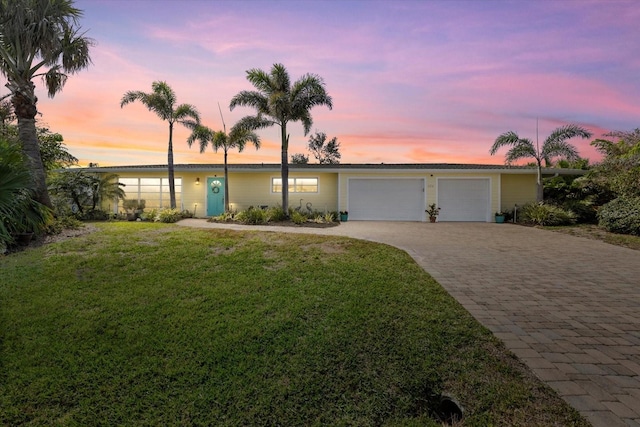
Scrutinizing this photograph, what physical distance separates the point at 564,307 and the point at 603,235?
30.5 ft

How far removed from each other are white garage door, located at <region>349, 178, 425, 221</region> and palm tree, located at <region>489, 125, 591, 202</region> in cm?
443

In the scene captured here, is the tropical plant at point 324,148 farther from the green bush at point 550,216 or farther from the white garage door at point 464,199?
the green bush at point 550,216

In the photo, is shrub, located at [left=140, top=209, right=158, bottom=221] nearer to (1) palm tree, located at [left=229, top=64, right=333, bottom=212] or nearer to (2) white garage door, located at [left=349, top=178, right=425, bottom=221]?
(1) palm tree, located at [left=229, top=64, right=333, bottom=212]

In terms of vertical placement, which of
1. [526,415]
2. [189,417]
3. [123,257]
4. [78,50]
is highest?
[78,50]

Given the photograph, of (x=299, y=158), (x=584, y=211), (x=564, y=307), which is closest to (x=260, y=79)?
(x=564, y=307)

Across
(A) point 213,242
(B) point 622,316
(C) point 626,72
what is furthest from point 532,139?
(A) point 213,242

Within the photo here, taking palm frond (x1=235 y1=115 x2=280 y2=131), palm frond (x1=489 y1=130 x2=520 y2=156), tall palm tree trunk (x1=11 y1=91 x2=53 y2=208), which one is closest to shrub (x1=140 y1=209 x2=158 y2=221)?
tall palm tree trunk (x1=11 y1=91 x2=53 y2=208)

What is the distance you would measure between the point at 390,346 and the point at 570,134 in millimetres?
16448

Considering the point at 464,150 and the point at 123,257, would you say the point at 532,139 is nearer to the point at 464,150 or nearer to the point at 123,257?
the point at 464,150

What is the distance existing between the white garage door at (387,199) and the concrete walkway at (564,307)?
6839 mm

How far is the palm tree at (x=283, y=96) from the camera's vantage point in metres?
12.4

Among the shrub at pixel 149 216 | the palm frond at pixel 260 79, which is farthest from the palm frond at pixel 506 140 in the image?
the shrub at pixel 149 216

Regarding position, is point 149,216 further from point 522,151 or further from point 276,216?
point 522,151

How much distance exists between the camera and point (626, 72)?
380 inches
